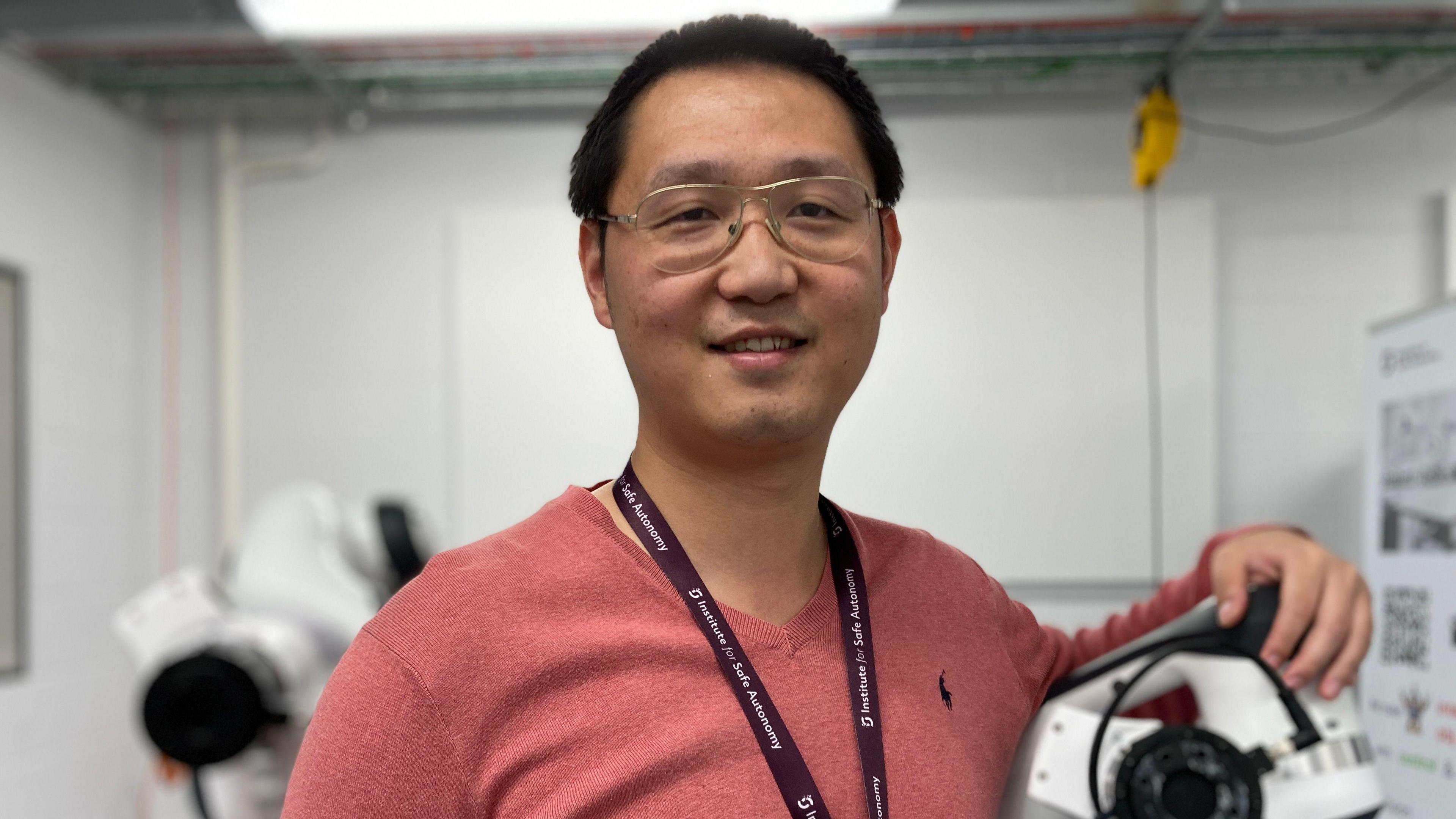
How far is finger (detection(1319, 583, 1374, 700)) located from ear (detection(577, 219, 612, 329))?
2.15 feet

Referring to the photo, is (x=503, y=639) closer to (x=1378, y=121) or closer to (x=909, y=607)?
(x=909, y=607)

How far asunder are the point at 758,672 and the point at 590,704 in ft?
0.43

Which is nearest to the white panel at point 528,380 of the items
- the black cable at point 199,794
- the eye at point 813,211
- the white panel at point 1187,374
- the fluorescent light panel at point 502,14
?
the fluorescent light panel at point 502,14

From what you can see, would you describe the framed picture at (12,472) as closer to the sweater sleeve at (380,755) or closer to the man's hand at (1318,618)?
the sweater sleeve at (380,755)

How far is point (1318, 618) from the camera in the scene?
3.02ft

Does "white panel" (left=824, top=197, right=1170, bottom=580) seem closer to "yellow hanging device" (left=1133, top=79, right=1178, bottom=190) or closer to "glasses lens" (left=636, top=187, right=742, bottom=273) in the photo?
"yellow hanging device" (left=1133, top=79, right=1178, bottom=190)

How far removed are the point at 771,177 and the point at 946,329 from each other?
8.92 ft

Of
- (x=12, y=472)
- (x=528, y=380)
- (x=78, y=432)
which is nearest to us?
(x=12, y=472)

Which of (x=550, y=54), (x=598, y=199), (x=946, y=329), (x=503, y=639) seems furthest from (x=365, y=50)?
(x=503, y=639)

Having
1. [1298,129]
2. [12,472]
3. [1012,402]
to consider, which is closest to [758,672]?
[1012,402]

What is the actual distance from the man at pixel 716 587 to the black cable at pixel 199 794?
130 cm

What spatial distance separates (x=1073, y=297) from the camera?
3475 mm

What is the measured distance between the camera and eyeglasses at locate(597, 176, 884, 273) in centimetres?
84

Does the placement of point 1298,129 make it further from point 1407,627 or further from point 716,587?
point 716,587
